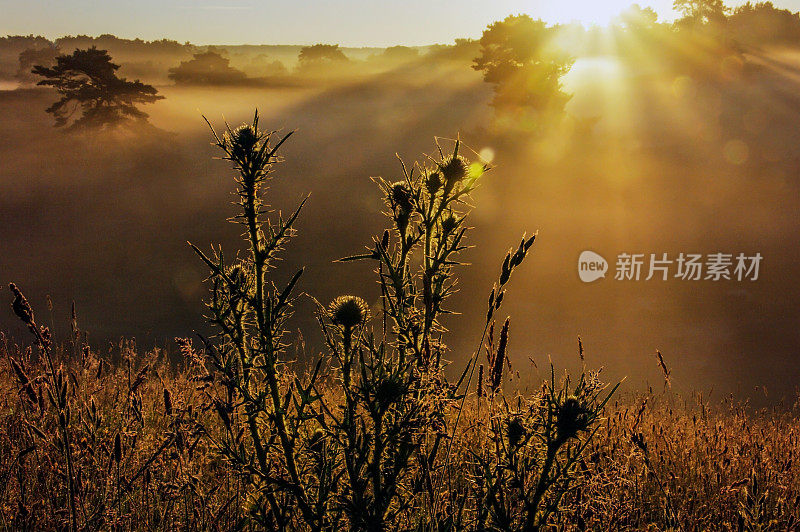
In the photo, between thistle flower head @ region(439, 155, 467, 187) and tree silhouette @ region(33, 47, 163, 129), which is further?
tree silhouette @ region(33, 47, 163, 129)

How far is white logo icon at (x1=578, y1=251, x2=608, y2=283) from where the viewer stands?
48.1ft

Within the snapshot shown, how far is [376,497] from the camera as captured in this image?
1680mm

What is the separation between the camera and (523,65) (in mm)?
35281

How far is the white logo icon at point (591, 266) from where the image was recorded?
14.6 meters

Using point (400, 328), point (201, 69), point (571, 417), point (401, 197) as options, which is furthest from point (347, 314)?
point (201, 69)

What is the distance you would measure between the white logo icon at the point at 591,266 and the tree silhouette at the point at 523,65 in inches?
855

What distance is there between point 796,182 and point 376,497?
2935 centimetres

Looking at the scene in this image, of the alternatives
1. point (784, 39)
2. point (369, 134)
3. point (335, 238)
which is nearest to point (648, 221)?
point (335, 238)

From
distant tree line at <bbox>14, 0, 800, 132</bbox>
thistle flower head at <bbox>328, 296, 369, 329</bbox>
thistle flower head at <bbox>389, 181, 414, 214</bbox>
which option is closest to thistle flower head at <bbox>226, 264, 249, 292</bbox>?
thistle flower head at <bbox>328, 296, 369, 329</bbox>

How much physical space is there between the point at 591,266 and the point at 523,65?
75.7 ft

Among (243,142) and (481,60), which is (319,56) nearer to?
(481,60)

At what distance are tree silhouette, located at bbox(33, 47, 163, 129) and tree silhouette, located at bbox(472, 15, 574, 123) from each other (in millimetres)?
19775

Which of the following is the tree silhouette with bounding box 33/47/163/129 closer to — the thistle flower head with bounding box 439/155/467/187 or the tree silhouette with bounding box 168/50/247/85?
the tree silhouette with bounding box 168/50/247/85

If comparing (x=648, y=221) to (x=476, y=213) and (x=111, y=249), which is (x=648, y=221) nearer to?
(x=476, y=213)
